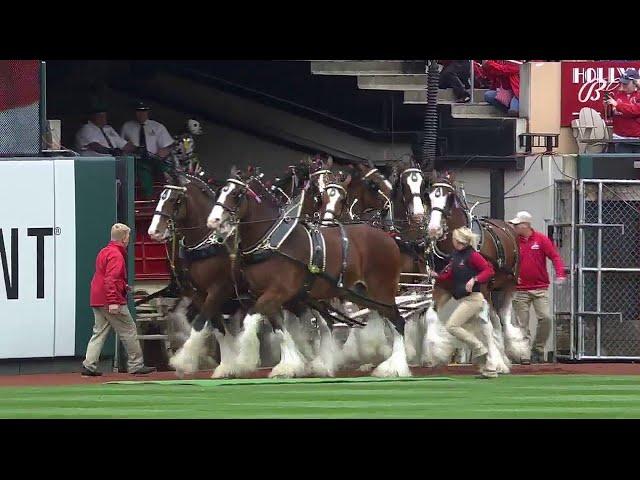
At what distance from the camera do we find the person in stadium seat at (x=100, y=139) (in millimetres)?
21625

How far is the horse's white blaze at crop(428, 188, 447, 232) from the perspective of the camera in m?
18.4

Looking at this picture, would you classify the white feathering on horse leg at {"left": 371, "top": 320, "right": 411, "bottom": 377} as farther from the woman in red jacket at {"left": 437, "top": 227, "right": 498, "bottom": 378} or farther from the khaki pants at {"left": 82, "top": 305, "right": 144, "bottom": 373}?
the khaki pants at {"left": 82, "top": 305, "right": 144, "bottom": 373}

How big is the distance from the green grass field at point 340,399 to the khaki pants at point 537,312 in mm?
2452

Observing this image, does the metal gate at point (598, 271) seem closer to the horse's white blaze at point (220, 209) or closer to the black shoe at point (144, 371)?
the horse's white blaze at point (220, 209)

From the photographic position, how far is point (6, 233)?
18344 millimetres

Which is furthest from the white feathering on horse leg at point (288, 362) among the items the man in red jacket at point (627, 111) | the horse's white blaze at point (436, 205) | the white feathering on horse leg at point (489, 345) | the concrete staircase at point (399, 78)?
the concrete staircase at point (399, 78)

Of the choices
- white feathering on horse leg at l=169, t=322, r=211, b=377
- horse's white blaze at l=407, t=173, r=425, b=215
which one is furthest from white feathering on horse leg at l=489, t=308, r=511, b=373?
white feathering on horse leg at l=169, t=322, r=211, b=377

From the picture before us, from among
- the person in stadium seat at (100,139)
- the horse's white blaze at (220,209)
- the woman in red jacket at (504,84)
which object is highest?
the woman in red jacket at (504,84)

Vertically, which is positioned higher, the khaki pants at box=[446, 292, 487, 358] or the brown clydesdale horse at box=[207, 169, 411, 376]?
the brown clydesdale horse at box=[207, 169, 411, 376]

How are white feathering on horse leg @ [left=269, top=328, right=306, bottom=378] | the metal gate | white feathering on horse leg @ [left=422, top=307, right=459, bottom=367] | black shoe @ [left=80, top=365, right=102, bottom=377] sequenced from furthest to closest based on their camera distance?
1. the metal gate
2. black shoe @ [left=80, top=365, right=102, bottom=377]
3. white feathering on horse leg @ [left=422, top=307, right=459, bottom=367]
4. white feathering on horse leg @ [left=269, top=328, right=306, bottom=378]

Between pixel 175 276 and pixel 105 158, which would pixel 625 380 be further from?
pixel 105 158

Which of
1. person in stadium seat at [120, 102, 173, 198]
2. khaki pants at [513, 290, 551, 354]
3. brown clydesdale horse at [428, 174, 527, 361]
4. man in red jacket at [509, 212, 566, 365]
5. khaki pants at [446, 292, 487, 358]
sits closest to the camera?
khaki pants at [446, 292, 487, 358]

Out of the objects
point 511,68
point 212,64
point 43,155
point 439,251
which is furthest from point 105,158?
point 511,68

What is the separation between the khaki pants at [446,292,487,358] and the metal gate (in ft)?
11.3
